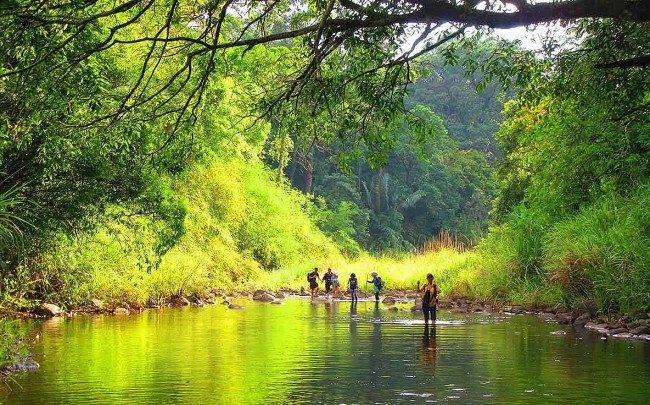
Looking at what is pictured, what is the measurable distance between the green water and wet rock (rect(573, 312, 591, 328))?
2.12ft

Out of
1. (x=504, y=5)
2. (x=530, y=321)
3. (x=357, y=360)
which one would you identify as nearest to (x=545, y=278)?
(x=530, y=321)

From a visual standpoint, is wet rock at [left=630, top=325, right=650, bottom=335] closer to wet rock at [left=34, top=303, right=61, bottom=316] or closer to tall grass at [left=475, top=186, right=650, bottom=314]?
tall grass at [left=475, top=186, right=650, bottom=314]

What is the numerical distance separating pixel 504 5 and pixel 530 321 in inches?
531

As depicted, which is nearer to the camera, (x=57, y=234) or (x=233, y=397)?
(x=233, y=397)

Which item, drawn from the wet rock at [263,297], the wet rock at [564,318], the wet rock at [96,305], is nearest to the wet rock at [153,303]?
the wet rock at [96,305]

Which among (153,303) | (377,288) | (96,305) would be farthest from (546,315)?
(96,305)

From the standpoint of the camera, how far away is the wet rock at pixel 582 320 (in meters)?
20.6

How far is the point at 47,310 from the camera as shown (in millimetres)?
22094

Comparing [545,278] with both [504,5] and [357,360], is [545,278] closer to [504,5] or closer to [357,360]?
[357,360]

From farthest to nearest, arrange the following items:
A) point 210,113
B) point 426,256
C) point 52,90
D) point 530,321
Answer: point 426,256 < point 210,113 < point 530,321 < point 52,90

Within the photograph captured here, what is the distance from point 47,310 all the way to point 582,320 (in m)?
13.0

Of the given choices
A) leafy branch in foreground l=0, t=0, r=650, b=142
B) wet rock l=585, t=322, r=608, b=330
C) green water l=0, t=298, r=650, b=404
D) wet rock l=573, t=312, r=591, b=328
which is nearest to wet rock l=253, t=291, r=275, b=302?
green water l=0, t=298, r=650, b=404

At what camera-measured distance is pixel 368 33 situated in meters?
10.2

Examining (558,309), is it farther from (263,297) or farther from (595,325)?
(263,297)
